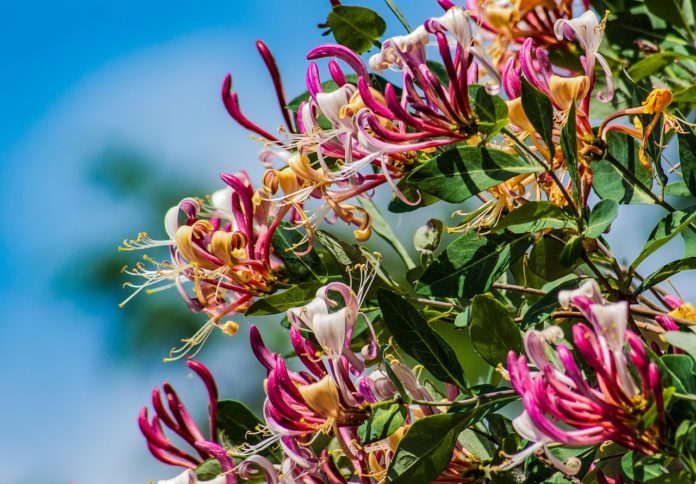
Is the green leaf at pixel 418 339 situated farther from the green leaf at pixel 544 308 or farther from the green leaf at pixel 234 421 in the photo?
the green leaf at pixel 234 421

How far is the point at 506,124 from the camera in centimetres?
122

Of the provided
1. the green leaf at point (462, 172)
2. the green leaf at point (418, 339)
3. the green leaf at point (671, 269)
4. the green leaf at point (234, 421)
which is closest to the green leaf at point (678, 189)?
the green leaf at point (671, 269)

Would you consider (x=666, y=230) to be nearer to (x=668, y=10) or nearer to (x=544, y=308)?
(x=544, y=308)

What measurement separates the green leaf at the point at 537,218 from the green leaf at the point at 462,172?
0.05m

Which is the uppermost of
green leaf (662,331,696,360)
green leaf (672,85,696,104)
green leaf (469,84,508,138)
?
green leaf (469,84,508,138)

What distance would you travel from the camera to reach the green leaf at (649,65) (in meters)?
1.70

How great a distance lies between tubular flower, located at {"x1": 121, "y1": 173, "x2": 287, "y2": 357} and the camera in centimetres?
150

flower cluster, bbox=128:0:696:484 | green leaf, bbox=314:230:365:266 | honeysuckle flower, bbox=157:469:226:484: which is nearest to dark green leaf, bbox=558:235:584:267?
flower cluster, bbox=128:0:696:484

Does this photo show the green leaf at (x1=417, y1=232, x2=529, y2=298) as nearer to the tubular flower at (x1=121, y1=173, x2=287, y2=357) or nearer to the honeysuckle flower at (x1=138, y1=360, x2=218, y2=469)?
the tubular flower at (x1=121, y1=173, x2=287, y2=357)

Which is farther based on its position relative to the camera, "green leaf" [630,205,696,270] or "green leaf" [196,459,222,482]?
"green leaf" [196,459,222,482]

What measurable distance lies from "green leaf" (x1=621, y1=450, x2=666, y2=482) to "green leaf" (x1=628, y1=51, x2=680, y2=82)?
0.78 metres

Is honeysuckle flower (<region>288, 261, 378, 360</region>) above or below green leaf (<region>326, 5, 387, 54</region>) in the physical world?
below

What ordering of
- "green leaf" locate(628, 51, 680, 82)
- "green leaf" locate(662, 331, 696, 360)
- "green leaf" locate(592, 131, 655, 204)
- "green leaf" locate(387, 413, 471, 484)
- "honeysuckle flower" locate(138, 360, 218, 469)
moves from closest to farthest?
"green leaf" locate(662, 331, 696, 360)
"green leaf" locate(387, 413, 471, 484)
"green leaf" locate(592, 131, 655, 204)
"honeysuckle flower" locate(138, 360, 218, 469)
"green leaf" locate(628, 51, 680, 82)

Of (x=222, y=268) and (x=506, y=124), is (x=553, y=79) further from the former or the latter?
(x=222, y=268)
